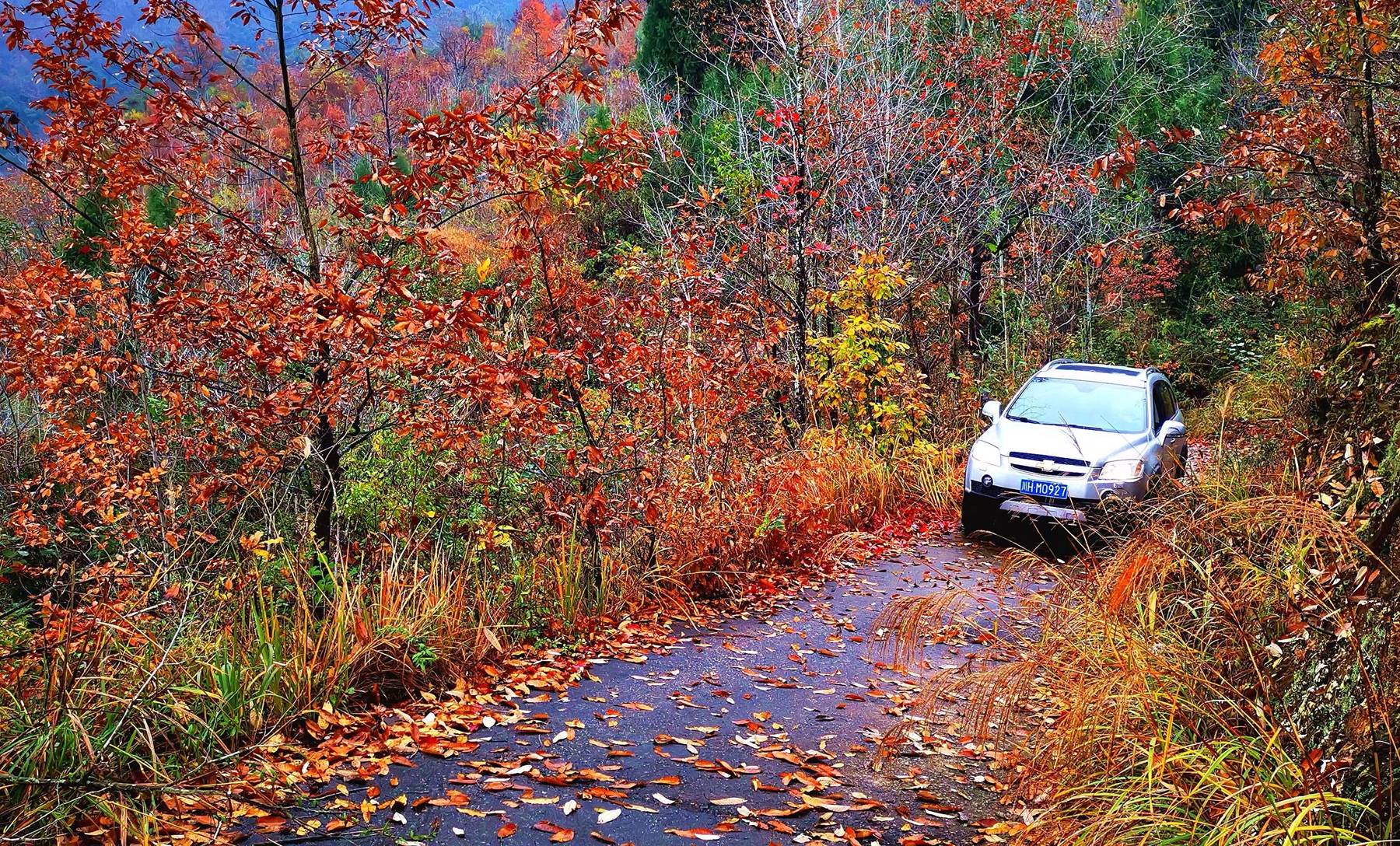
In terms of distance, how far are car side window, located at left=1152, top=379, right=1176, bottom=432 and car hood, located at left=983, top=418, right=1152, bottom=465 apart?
0.63 meters

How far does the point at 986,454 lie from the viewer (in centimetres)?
985

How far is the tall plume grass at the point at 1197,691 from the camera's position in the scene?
3.18 metres

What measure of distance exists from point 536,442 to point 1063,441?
5473mm

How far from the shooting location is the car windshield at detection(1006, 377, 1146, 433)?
400 inches

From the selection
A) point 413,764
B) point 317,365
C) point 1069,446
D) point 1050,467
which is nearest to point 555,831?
point 413,764

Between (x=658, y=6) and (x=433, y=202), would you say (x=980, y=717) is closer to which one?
(x=433, y=202)

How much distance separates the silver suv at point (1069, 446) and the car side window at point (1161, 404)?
0.07 ft

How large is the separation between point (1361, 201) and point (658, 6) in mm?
22831

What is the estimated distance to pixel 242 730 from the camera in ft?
14.3

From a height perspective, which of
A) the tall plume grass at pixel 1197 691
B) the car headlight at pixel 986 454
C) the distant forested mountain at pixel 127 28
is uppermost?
the distant forested mountain at pixel 127 28

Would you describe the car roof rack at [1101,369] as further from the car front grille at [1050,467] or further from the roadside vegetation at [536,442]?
the car front grille at [1050,467]

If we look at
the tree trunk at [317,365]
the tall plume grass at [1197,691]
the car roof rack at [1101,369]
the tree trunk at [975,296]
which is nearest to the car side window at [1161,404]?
the car roof rack at [1101,369]

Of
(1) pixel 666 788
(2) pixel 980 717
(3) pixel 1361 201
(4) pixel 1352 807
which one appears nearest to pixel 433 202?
(1) pixel 666 788

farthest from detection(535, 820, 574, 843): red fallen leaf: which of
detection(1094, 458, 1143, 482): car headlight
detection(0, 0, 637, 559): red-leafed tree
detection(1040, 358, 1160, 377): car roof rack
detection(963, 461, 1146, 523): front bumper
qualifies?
detection(1040, 358, 1160, 377): car roof rack
